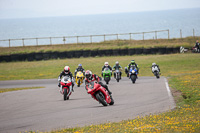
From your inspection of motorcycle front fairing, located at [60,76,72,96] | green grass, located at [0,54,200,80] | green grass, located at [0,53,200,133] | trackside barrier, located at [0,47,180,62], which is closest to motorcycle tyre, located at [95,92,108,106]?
green grass, located at [0,53,200,133]

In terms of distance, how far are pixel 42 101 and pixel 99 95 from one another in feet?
12.1

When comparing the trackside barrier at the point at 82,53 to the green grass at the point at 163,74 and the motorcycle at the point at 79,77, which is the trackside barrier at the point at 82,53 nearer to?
Answer: the green grass at the point at 163,74

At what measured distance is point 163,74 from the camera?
102 ft

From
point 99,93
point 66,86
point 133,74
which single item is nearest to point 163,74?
point 133,74

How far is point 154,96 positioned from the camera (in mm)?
15555

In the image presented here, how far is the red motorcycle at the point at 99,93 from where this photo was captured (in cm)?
1331

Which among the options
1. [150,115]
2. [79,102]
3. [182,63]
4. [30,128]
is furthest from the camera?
[182,63]

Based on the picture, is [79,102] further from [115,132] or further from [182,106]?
[115,132]

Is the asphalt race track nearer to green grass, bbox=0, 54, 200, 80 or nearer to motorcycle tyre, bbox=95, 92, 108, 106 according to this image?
motorcycle tyre, bbox=95, 92, 108, 106

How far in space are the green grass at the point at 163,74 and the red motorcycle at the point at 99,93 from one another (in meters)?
2.70

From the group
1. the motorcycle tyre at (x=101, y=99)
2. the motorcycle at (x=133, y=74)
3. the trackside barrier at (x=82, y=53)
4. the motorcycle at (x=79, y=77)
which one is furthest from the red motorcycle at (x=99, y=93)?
the trackside barrier at (x=82, y=53)

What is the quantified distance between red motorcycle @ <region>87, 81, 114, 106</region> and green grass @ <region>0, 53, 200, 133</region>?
270 centimetres

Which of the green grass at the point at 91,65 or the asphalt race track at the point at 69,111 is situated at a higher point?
the green grass at the point at 91,65

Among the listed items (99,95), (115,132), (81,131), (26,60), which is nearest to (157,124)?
(115,132)
